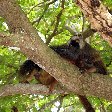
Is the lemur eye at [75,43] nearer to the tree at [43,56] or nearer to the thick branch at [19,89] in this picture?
the tree at [43,56]

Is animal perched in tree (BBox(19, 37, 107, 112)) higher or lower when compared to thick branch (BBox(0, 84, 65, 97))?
higher

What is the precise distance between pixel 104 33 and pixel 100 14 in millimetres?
262

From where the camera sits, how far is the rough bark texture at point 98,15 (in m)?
2.93

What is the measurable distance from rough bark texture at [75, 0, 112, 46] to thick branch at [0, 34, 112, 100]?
2.14ft

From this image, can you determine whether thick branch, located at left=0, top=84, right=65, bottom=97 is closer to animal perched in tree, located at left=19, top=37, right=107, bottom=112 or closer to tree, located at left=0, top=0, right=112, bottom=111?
tree, located at left=0, top=0, right=112, bottom=111

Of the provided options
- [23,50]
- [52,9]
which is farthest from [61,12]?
[23,50]

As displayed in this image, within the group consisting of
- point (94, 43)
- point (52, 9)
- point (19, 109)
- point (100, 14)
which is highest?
point (100, 14)

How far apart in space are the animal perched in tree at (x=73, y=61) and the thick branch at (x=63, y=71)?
→ 27 cm

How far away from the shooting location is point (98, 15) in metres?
3.03

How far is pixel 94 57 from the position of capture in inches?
183

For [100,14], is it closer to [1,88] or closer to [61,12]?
[1,88]

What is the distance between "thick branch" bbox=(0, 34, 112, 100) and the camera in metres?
3.24

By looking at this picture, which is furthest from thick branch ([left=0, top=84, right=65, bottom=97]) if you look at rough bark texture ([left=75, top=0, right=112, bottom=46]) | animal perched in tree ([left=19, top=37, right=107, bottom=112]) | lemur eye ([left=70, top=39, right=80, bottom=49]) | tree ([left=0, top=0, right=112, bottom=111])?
rough bark texture ([left=75, top=0, right=112, bottom=46])

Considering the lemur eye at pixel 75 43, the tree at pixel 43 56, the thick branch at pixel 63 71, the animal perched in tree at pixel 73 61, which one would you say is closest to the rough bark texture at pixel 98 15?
the tree at pixel 43 56
